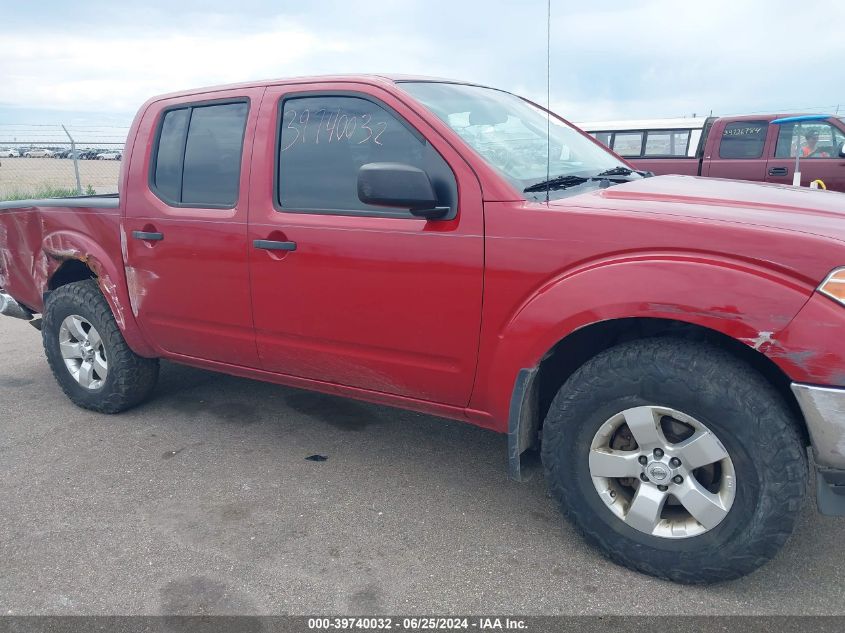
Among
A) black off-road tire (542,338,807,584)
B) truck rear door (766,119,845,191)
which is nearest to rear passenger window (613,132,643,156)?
truck rear door (766,119,845,191)

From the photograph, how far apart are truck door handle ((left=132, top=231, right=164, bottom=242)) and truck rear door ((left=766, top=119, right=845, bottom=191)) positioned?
8.85 metres

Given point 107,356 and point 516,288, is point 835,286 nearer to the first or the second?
point 516,288

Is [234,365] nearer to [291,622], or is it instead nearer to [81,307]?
[81,307]

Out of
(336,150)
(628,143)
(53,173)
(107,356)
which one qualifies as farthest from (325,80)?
(53,173)

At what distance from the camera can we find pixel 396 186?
2.55 metres

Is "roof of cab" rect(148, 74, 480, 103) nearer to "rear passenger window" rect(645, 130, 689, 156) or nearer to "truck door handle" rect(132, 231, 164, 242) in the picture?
"truck door handle" rect(132, 231, 164, 242)

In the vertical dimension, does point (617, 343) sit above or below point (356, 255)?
below

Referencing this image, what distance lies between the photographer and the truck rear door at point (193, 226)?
10.7 feet

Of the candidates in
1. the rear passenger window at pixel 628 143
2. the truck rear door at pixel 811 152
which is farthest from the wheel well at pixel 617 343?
the rear passenger window at pixel 628 143

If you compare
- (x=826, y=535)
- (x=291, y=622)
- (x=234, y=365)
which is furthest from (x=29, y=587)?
(x=826, y=535)

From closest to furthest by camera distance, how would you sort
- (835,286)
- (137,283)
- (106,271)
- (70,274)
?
1. (835,286)
2. (137,283)
3. (106,271)
4. (70,274)

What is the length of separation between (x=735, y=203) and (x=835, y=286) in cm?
53

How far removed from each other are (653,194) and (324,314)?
4.71ft

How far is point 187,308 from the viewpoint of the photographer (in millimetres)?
3510
